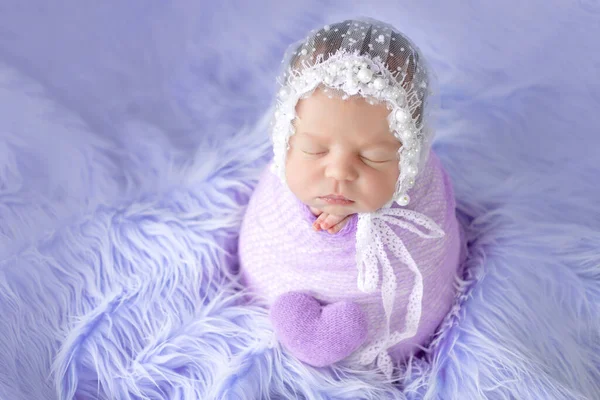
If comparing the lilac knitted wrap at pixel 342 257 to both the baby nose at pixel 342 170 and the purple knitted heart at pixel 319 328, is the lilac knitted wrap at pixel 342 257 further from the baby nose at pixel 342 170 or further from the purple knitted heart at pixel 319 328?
the baby nose at pixel 342 170

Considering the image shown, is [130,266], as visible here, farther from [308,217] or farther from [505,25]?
[505,25]

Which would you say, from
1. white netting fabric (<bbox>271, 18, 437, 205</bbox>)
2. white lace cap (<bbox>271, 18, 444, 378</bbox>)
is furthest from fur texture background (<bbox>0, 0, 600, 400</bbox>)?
white netting fabric (<bbox>271, 18, 437, 205</bbox>)

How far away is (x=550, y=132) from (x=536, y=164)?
11 centimetres

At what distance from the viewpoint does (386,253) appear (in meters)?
1.21

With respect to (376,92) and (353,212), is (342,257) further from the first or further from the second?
(376,92)

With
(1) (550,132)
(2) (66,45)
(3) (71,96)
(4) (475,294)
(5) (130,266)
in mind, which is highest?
(2) (66,45)

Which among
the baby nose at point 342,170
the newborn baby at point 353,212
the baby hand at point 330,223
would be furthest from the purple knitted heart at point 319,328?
the baby nose at point 342,170

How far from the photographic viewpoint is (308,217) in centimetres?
121

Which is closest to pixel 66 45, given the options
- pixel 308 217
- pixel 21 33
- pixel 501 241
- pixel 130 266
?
pixel 21 33

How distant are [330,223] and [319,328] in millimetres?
185

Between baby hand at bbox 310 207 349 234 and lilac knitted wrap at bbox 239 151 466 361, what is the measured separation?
0.04 feet

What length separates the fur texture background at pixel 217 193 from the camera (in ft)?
4.12

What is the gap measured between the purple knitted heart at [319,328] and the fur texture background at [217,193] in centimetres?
Answer: 4

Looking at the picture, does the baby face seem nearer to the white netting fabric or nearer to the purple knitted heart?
the white netting fabric
